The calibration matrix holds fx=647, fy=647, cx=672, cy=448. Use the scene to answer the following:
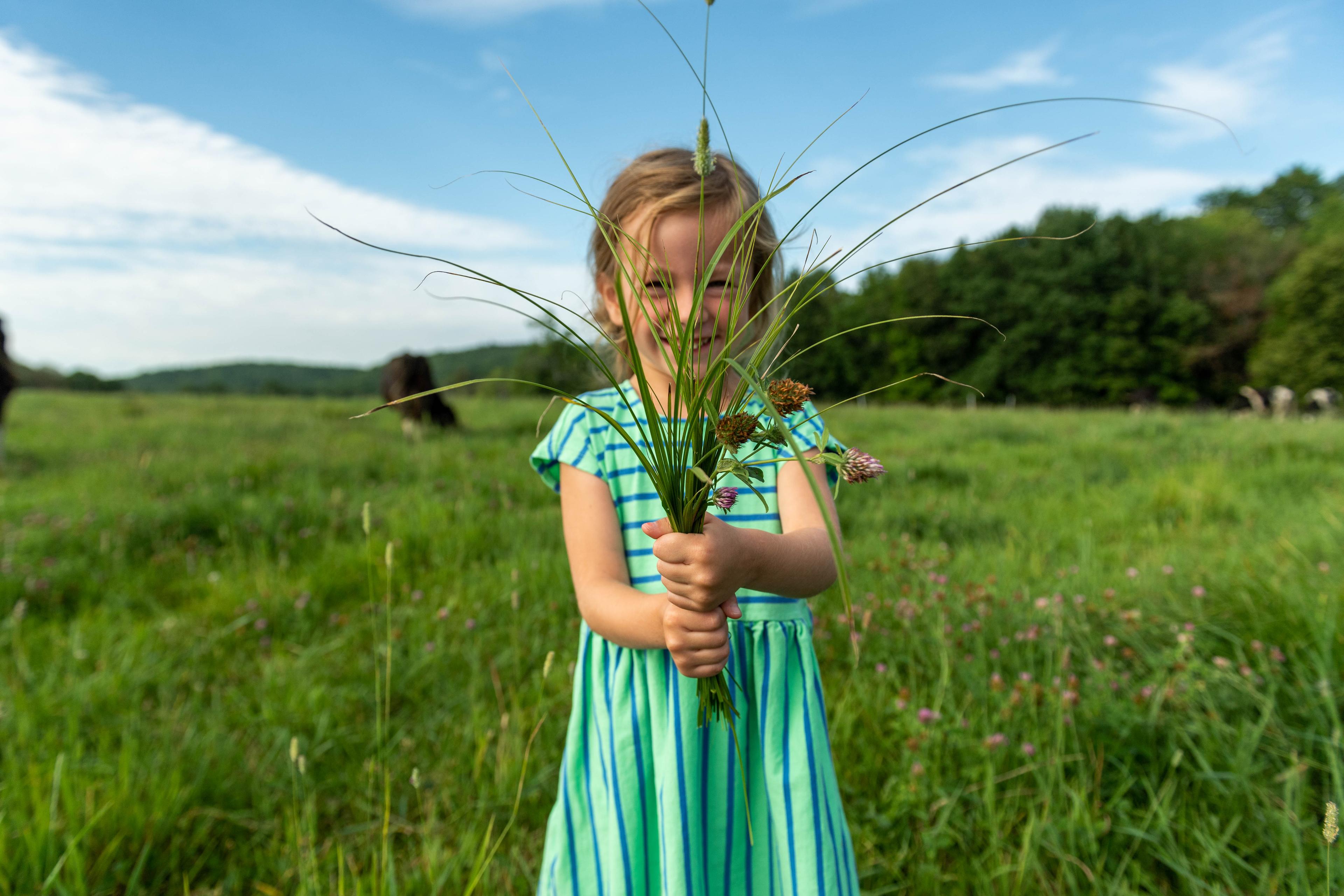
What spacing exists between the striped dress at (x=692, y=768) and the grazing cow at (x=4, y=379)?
8489mm

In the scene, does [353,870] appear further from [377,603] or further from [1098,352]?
[1098,352]

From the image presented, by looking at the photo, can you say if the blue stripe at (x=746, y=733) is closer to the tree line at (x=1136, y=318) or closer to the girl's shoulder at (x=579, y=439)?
the girl's shoulder at (x=579, y=439)

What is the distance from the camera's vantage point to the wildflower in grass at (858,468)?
0.77 meters

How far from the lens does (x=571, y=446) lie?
1.61 metres

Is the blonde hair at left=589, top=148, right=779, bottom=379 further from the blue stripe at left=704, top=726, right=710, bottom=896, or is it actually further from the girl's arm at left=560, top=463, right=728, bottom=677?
the blue stripe at left=704, top=726, right=710, bottom=896

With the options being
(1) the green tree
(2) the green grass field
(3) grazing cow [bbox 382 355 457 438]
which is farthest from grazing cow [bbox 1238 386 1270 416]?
(3) grazing cow [bbox 382 355 457 438]

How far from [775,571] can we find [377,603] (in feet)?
9.81

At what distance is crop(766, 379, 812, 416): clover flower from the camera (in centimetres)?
80

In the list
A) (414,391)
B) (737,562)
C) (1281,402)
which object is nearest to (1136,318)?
(1281,402)

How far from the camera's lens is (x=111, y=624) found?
328 cm

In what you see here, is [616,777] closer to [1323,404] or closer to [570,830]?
[570,830]

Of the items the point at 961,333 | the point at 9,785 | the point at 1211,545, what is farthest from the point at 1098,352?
the point at 9,785

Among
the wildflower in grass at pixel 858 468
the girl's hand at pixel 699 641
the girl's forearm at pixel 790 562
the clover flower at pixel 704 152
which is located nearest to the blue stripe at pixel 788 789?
the girl's forearm at pixel 790 562

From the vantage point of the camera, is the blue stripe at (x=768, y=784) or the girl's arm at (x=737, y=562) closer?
the girl's arm at (x=737, y=562)
